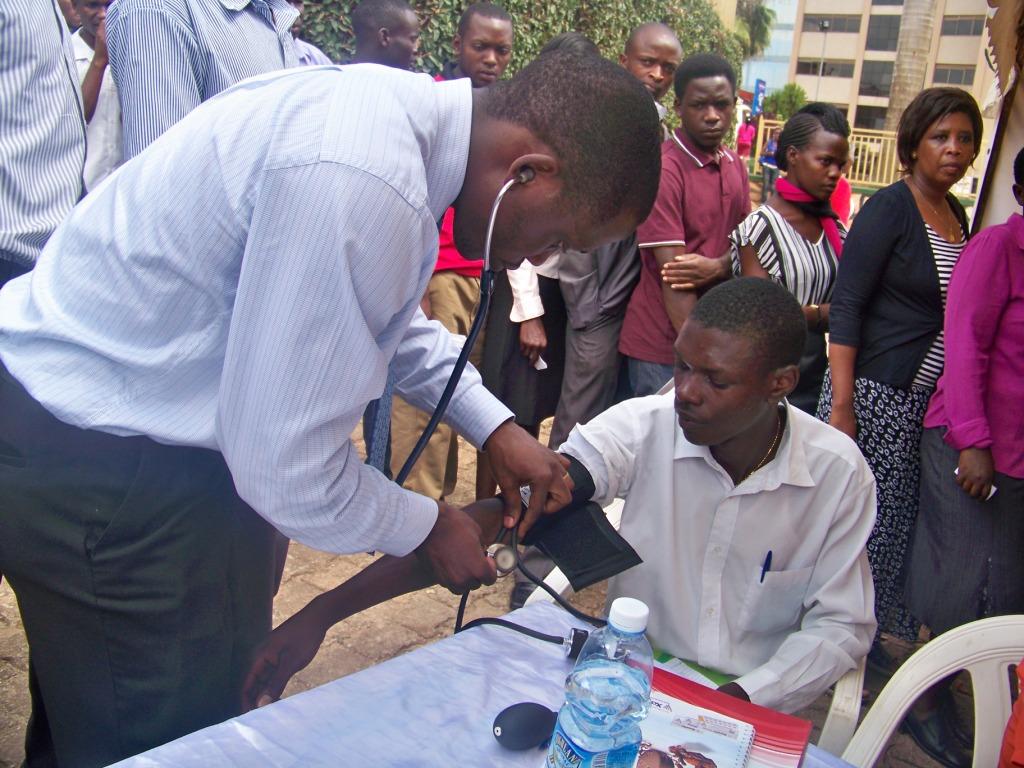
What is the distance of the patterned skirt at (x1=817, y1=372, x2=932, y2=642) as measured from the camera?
2938 millimetres

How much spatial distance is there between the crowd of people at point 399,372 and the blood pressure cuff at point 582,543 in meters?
0.11

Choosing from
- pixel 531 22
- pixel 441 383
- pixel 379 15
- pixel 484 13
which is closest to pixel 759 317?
pixel 441 383

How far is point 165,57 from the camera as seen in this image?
7.90 ft

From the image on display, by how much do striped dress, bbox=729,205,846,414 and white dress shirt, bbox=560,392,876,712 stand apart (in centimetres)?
128

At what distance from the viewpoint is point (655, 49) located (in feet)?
12.5

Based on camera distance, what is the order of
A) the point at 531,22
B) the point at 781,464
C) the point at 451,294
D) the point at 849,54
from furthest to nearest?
the point at 849,54 → the point at 531,22 → the point at 451,294 → the point at 781,464

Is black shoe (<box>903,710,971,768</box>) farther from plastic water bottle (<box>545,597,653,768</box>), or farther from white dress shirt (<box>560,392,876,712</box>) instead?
plastic water bottle (<box>545,597,653,768</box>)

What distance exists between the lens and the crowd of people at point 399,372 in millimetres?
1207

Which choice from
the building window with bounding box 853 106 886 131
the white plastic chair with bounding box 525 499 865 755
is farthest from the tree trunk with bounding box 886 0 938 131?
the building window with bounding box 853 106 886 131

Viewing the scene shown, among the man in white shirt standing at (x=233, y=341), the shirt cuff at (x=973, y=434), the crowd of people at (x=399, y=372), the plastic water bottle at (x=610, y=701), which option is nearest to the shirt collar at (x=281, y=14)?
the crowd of people at (x=399, y=372)

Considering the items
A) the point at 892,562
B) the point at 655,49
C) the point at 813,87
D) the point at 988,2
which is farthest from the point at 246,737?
the point at 813,87

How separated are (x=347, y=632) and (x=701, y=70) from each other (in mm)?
2511

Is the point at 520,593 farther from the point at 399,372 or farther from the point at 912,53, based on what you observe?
the point at 912,53

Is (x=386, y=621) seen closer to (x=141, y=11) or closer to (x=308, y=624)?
(x=308, y=624)
